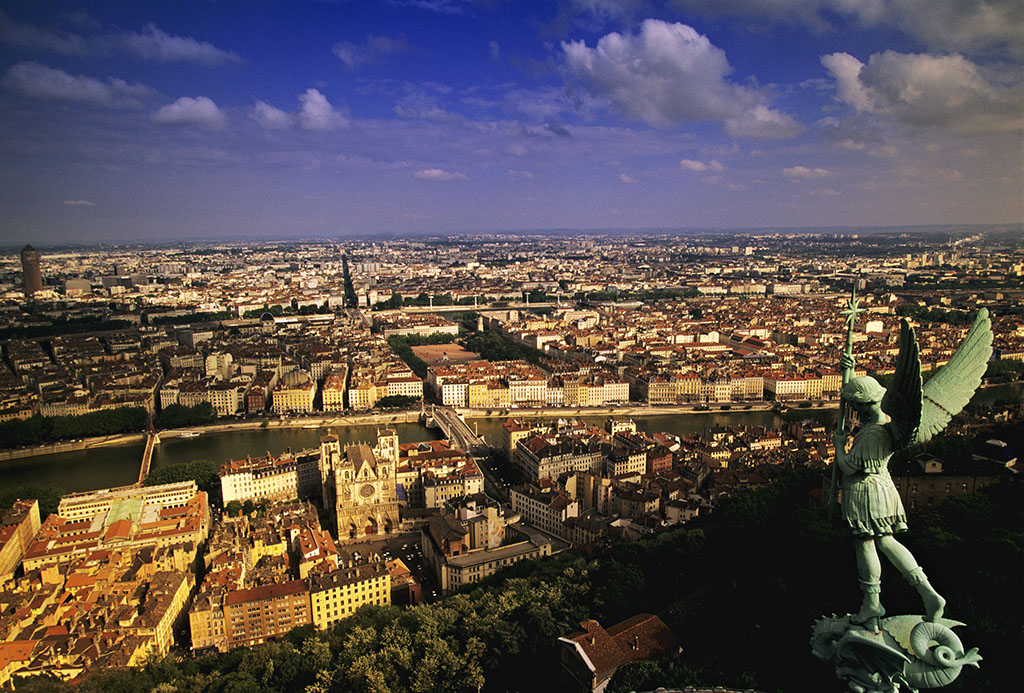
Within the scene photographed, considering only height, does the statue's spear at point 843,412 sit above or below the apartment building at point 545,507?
above

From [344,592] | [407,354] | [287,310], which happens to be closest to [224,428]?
[407,354]

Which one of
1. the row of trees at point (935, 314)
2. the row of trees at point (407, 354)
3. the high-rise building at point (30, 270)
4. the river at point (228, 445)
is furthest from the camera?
the high-rise building at point (30, 270)

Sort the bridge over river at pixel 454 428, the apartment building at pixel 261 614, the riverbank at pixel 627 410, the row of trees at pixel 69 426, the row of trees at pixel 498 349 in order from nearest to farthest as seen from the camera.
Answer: the apartment building at pixel 261 614, the bridge over river at pixel 454 428, the row of trees at pixel 69 426, the riverbank at pixel 627 410, the row of trees at pixel 498 349

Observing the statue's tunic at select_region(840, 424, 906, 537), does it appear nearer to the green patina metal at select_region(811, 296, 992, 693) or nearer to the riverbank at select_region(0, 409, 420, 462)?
the green patina metal at select_region(811, 296, 992, 693)

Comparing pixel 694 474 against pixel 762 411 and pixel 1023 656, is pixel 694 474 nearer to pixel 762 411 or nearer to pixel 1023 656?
pixel 1023 656

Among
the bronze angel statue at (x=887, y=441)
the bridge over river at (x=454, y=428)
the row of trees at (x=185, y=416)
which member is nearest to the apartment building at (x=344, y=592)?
the bridge over river at (x=454, y=428)

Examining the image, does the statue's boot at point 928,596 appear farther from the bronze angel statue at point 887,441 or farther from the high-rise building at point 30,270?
the high-rise building at point 30,270
